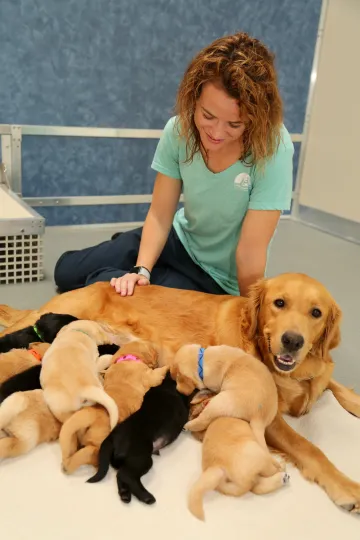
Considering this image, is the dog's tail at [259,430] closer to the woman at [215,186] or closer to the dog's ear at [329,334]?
the dog's ear at [329,334]

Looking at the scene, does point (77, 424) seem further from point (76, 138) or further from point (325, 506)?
point (76, 138)

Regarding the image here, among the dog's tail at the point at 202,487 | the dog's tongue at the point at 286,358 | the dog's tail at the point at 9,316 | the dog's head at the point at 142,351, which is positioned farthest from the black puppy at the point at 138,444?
the dog's tail at the point at 9,316

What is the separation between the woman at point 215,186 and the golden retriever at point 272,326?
0.45ft

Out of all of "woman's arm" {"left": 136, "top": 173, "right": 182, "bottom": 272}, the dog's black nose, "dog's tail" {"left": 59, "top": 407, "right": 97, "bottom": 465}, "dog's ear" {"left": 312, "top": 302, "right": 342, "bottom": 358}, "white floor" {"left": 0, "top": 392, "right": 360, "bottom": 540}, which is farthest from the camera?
"woman's arm" {"left": 136, "top": 173, "right": 182, "bottom": 272}

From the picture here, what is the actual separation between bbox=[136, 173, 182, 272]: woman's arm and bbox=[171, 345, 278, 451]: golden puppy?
0.73 metres

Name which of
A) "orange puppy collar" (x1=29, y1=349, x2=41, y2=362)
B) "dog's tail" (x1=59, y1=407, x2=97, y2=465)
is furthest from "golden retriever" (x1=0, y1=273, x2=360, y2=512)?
"dog's tail" (x1=59, y1=407, x2=97, y2=465)

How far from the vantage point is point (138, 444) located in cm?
145

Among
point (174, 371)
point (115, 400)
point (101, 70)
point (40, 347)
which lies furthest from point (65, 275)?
point (101, 70)

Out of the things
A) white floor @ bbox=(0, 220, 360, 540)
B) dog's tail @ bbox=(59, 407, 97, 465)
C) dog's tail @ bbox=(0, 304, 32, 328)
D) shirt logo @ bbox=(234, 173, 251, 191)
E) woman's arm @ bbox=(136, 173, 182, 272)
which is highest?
shirt logo @ bbox=(234, 173, 251, 191)

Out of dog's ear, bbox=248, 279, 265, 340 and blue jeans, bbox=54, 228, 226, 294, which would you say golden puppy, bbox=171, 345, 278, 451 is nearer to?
dog's ear, bbox=248, 279, 265, 340

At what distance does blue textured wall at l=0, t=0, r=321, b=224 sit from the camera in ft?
12.5

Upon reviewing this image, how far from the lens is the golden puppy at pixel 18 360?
1729 mm

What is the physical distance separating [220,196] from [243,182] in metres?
0.12

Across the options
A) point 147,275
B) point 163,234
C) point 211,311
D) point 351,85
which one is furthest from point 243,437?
point 351,85
